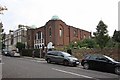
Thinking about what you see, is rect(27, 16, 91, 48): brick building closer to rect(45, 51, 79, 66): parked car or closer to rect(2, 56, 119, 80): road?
rect(45, 51, 79, 66): parked car

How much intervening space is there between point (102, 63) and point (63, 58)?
787 centimetres

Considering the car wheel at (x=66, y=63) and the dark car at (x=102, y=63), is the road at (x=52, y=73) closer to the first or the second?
the dark car at (x=102, y=63)

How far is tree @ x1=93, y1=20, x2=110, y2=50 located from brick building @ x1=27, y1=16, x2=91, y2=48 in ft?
56.9

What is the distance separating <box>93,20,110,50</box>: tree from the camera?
48094mm

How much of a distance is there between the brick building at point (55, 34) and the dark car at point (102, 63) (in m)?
38.1

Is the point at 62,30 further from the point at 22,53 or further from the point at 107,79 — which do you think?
the point at 107,79

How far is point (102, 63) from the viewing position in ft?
85.3

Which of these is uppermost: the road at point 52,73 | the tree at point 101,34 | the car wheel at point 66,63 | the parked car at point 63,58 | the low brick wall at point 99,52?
the tree at point 101,34

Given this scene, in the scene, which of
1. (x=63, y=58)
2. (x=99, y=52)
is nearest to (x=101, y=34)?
(x=99, y=52)

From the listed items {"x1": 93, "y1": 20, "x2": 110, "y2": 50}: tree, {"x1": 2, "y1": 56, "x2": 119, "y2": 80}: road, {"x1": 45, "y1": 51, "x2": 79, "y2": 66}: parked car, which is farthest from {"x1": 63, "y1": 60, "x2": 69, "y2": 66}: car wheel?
{"x1": 93, "y1": 20, "x2": 110, "y2": 50}: tree

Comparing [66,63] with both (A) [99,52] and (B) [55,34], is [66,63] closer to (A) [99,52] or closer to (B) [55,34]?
(A) [99,52]

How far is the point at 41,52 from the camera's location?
181 feet

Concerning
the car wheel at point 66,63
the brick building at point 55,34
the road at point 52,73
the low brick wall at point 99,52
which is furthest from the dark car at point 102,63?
the brick building at point 55,34

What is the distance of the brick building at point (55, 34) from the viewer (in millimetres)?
66000
